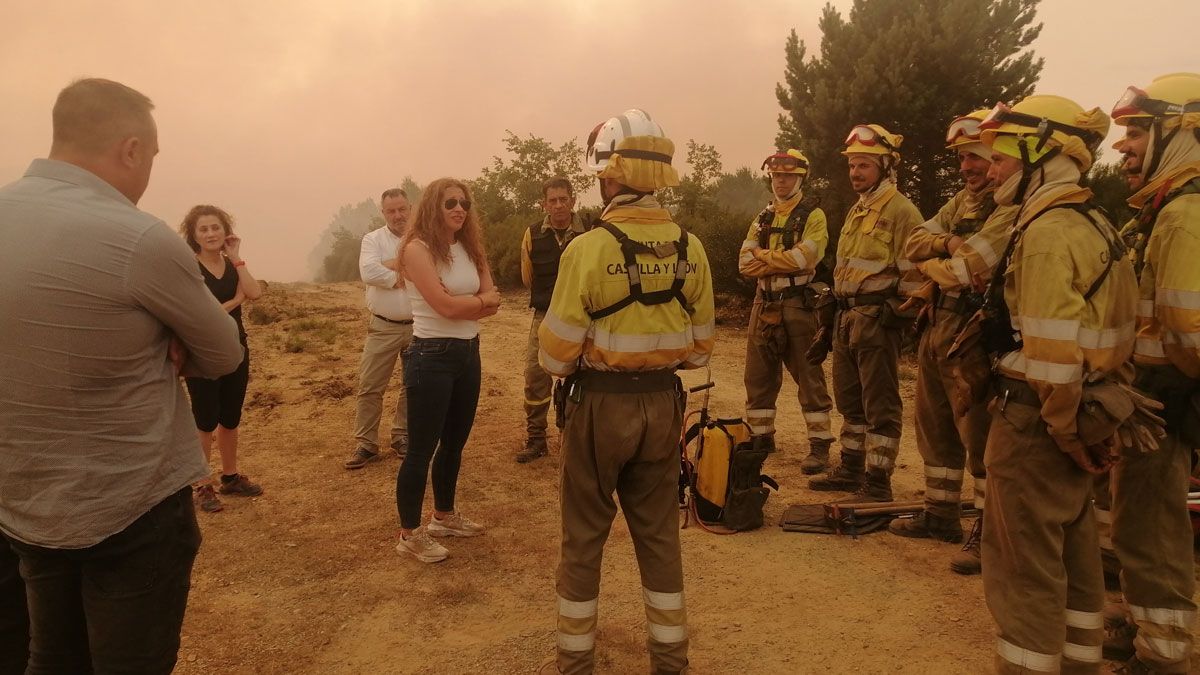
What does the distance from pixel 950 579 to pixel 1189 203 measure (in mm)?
2431

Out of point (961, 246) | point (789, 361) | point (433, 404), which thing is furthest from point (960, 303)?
point (433, 404)

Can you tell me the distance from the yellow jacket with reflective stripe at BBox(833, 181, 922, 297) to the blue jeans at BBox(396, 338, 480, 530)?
302 centimetres

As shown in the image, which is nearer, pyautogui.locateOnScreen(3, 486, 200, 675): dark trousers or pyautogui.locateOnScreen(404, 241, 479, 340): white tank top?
pyautogui.locateOnScreen(3, 486, 200, 675): dark trousers

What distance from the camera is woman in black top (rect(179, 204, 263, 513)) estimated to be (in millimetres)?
5156

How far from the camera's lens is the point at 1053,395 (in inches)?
112

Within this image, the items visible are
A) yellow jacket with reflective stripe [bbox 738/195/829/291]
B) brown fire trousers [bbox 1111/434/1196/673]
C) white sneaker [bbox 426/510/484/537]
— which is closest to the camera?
brown fire trousers [bbox 1111/434/1196/673]

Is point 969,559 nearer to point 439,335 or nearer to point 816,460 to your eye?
point 816,460

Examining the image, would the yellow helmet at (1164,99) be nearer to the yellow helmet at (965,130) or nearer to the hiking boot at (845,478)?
the yellow helmet at (965,130)

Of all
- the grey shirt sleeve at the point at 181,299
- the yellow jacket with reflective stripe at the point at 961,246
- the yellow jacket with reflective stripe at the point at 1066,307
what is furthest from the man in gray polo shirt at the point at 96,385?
the yellow jacket with reflective stripe at the point at 961,246

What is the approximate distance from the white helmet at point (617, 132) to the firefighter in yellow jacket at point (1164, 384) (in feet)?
7.26

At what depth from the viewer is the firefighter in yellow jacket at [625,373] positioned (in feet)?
10.4

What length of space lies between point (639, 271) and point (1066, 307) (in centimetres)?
166

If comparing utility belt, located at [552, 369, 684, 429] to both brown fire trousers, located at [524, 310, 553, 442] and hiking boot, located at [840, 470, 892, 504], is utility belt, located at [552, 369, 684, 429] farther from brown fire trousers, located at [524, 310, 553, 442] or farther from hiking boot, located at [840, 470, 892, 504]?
brown fire trousers, located at [524, 310, 553, 442]

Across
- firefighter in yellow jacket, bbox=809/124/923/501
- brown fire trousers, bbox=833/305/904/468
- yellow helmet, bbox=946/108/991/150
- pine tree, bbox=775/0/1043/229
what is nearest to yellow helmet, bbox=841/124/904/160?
firefighter in yellow jacket, bbox=809/124/923/501
